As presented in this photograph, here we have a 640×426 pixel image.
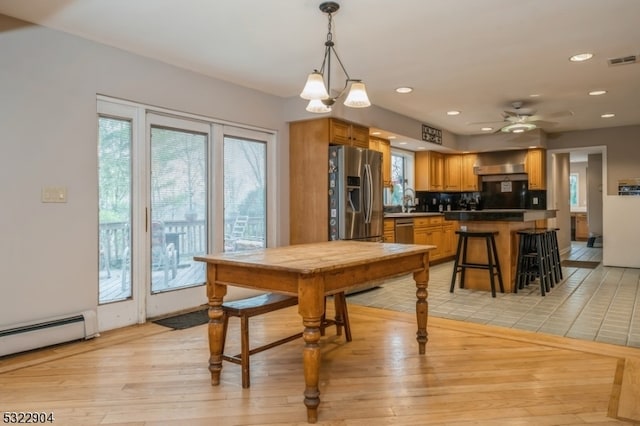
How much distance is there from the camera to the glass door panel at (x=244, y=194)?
4.61 metres

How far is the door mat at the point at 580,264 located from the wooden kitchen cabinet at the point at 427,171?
99.9 inches

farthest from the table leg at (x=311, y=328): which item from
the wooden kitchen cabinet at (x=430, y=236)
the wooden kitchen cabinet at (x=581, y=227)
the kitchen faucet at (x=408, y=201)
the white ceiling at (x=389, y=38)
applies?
the wooden kitchen cabinet at (x=581, y=227)

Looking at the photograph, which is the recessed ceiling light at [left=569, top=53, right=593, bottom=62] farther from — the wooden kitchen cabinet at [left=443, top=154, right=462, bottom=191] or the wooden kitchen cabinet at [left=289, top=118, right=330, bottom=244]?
the wooden kitchen cabinet at [left=443, top=154, right=462, bottom=191]

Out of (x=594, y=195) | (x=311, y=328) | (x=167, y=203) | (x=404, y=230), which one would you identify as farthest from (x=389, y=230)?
(x=594, y=195)

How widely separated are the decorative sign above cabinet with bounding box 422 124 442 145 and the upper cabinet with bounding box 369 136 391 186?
2.04ft

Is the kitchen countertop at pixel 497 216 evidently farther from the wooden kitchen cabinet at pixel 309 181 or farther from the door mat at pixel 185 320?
the door mat at pixel 185 320

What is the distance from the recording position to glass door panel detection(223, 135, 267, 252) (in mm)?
4609

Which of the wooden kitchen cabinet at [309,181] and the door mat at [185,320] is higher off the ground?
the wooden kitchen cabinet at [309,181]

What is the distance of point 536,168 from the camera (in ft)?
24.6

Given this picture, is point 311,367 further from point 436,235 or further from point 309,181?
point 436,235

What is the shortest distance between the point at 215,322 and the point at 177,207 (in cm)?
198

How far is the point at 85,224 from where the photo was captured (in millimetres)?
3320

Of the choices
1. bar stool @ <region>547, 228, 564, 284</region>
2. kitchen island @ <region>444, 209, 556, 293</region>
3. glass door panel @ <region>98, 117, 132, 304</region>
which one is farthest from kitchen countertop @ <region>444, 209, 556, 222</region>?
glass door panel @ <region>98, 117, 132, 304</region>

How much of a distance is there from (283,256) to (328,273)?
398 millimetres
